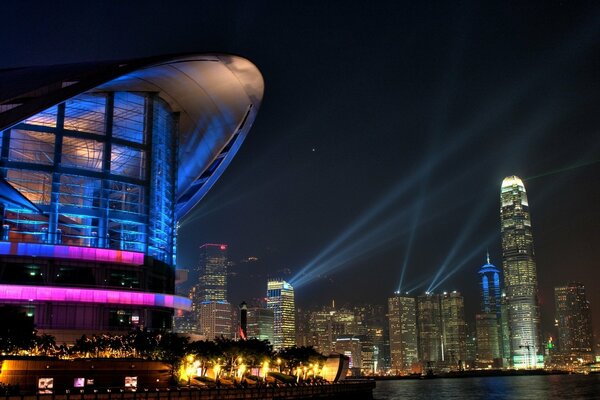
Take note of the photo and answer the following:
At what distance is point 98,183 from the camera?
250 ft

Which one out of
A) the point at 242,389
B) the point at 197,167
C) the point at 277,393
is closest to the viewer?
the point at 242,389

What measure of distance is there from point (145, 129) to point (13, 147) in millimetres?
15307

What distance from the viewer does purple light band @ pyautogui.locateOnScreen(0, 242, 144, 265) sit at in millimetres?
69188

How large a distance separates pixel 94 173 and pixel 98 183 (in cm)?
120

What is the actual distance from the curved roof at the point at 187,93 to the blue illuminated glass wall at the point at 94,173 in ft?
11.9

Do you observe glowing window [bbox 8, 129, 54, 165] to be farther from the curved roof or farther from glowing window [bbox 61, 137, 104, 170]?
the curved roof

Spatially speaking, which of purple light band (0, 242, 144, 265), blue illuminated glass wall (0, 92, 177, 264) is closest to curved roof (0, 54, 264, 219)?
blue illuminated glass wall (0, 92, 177, 264)

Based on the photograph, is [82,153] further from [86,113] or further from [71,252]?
[71,252]

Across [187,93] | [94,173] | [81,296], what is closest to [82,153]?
[94,173]

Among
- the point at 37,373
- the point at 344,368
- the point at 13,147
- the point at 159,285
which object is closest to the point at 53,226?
the point at 13,147

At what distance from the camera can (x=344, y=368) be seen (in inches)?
4001

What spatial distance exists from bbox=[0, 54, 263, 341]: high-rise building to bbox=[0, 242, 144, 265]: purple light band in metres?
0.10

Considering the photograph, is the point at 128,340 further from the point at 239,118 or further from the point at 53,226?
the point at 239,118

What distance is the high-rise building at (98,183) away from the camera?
226 ft
